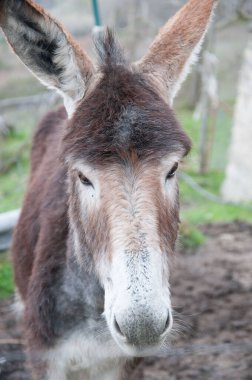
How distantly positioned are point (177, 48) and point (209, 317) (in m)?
2.78

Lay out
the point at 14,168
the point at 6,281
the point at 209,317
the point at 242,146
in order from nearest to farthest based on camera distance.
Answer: the point at 209,317 → the point at 6,281 → the point at 242,146 → the point at 14,168

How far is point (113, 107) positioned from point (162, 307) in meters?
0.95

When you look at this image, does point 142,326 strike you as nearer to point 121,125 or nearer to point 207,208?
point 121,125

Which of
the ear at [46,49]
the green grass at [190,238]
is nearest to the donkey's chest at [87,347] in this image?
the ear at [46,49]

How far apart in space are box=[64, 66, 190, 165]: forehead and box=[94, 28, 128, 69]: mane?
171mm

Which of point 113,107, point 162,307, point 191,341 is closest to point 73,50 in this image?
point 113,107

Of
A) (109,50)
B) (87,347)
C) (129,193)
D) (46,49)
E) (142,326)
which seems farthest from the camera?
(87,347)

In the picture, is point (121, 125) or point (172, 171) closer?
point (121, 125)

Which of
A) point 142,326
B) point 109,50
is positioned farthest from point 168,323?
point 109,50

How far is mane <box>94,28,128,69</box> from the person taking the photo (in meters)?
3.28

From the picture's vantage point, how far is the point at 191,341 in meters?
5.09

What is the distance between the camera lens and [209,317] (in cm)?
544

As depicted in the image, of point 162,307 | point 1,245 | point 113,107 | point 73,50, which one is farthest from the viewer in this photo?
point 1,245

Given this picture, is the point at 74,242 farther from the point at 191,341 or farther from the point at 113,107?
the point at 191,341
